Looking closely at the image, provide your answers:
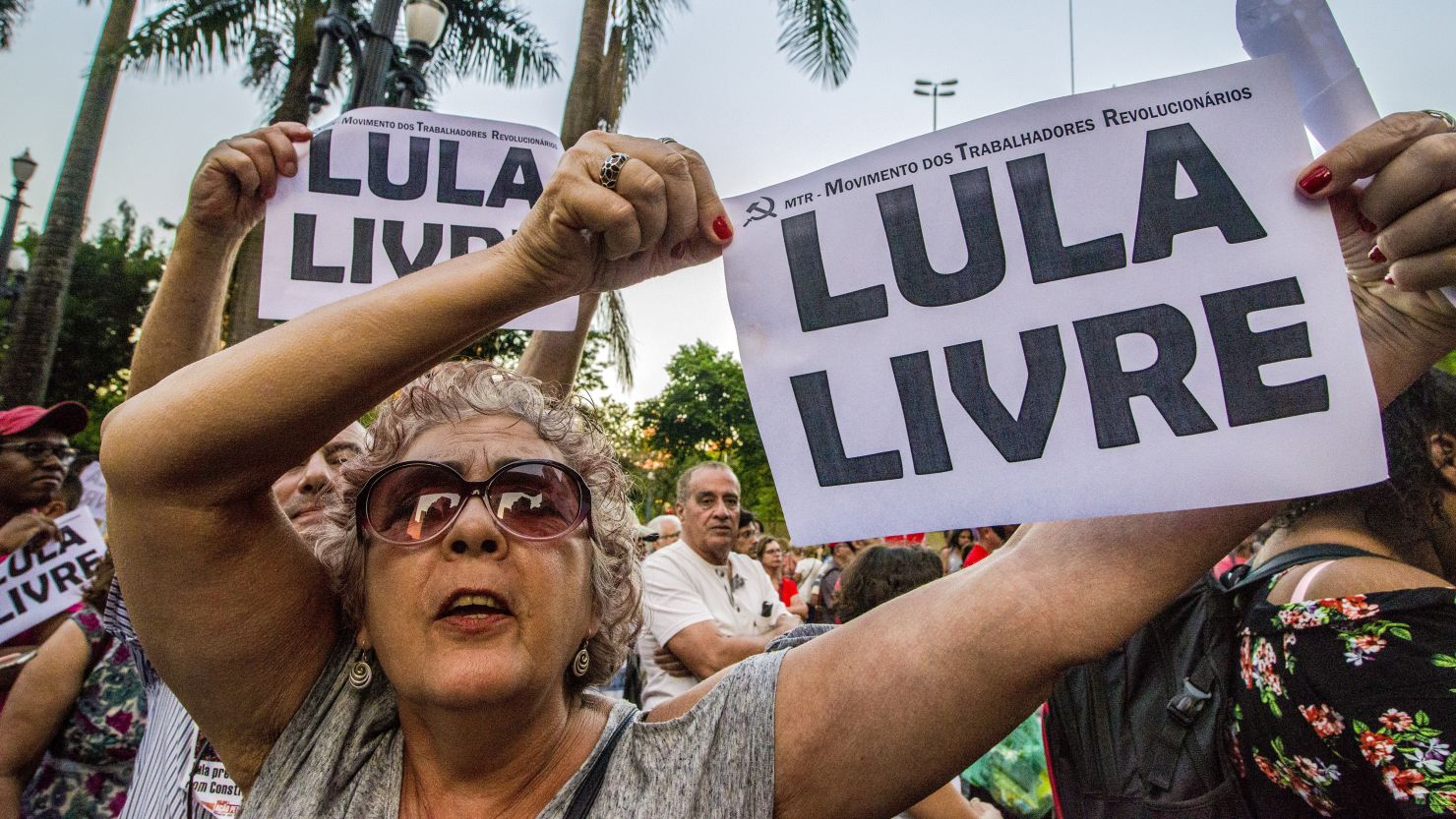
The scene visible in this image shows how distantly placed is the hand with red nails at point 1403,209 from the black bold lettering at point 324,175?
1804 millimetres

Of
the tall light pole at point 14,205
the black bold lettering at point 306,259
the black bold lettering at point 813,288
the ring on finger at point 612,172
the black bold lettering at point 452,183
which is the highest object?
the tall light pole at point 14,205

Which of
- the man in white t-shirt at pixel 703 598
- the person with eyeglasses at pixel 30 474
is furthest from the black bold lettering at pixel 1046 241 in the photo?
the person with eyeglasses at pixel 30 474

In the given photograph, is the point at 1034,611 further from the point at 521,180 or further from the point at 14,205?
the point at 14,205

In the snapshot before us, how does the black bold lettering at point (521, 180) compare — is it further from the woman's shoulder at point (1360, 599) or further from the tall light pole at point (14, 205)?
the tall light pole at point (14, 205)

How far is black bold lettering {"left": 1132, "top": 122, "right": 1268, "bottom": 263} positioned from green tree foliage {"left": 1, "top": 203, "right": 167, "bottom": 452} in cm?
3103

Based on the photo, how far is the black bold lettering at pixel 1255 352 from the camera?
1151mm

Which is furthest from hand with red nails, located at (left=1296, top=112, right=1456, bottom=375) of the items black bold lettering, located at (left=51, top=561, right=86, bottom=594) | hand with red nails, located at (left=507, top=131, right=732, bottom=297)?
black bold lettering, located at (left=51, top=561, right=86, bottom=594)

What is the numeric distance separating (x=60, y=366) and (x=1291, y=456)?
34.7m

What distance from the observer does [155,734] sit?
2041 millimetres

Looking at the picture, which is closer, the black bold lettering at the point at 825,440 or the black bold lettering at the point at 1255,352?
the black bold lettering at the point at 1255,352

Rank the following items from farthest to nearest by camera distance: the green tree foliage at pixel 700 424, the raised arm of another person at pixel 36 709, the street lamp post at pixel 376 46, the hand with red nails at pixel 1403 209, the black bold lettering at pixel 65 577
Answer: the green tree foliage at pixel 700 424, the street lamp post at pixel 376 46, the black bold lettering at pixel 65 577, the raised arm of another person at pixel 36 709, the hand with red nails at pixel 1403 209

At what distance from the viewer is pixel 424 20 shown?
671 cm

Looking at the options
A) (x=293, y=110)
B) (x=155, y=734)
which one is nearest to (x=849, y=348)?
(x=155, y=734)

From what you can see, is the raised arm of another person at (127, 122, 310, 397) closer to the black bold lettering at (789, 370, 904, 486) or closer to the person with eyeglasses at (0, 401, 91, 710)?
the black bold lettering at (789, 370, 904, 486)
